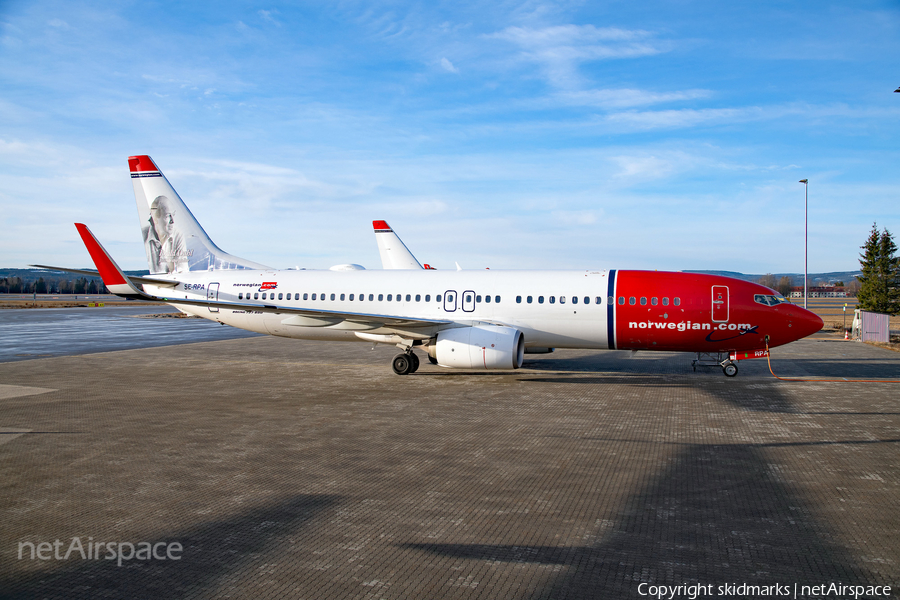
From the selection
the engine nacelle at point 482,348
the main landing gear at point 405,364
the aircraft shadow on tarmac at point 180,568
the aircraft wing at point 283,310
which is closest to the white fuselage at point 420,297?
the aircraft wing at point 283,310

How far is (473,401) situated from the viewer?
13.7m

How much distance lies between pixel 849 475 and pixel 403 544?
6.74 meters

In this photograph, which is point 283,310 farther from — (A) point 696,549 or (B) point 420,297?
(A) point 696,549

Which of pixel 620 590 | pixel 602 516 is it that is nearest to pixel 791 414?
pixel 602 516

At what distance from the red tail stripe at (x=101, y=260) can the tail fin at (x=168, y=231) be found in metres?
3.90

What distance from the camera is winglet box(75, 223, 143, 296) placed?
53.7 feet

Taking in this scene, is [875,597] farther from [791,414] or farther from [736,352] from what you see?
[736,352]

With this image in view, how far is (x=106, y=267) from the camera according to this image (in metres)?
17.3

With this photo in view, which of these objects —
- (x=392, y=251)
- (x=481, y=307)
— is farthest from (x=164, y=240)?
(x=392, y=251)

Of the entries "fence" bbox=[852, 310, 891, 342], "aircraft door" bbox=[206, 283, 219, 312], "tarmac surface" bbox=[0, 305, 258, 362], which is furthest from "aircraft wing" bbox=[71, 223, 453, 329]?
"fence" bbox=[852, 310, 891, 342]

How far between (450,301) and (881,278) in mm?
35361

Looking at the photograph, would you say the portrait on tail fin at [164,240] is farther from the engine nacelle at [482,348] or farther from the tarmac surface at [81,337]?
the engine nacelle at [482,348]

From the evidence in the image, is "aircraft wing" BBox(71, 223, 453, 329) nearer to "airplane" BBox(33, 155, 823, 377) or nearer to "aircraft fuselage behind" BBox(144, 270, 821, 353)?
"airplane" BBox(33, 155, 823, 377)

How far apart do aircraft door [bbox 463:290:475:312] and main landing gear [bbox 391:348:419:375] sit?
2309mm
